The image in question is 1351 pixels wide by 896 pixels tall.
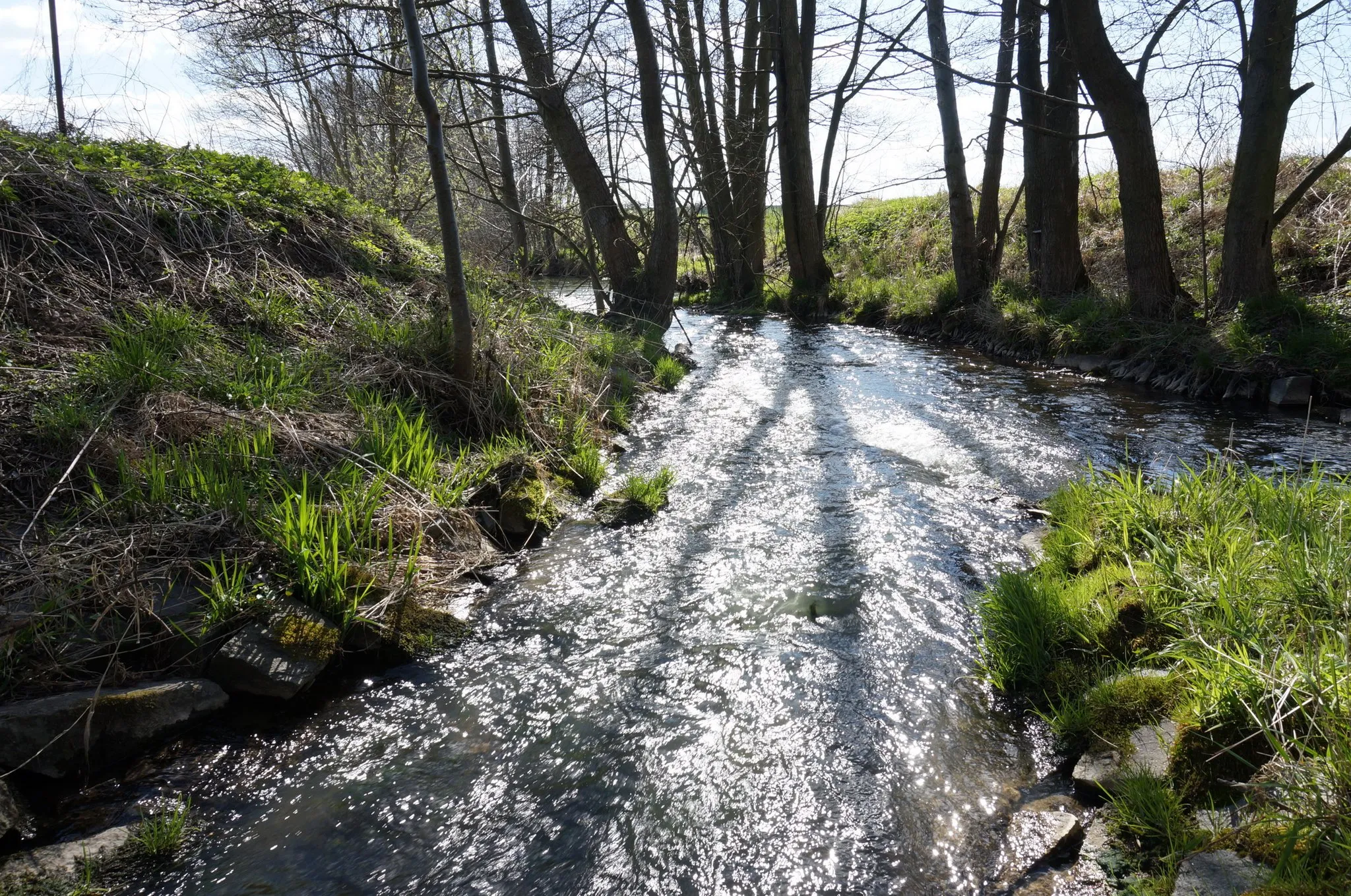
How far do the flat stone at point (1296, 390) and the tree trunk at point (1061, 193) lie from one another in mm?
4339

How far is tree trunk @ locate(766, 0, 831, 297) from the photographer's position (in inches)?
585

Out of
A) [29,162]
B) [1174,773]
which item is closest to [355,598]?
[1174,773]

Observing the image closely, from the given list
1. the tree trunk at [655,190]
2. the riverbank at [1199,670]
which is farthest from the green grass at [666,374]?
the riverbank at [1199,670]

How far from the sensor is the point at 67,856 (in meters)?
2.33

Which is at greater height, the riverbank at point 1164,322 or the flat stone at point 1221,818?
the riverbank at point 1164,322

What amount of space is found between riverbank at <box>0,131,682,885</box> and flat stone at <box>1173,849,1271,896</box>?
10.1 ft

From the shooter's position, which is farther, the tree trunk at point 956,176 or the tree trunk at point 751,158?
the tree trunk at point 751,158

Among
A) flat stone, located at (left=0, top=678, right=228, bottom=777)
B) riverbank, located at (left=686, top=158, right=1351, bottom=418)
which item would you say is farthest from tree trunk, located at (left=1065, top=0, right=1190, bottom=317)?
flat stone, located at (left=0, top=678, right=228, bottom=777)

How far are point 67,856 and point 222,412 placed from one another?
2589mm

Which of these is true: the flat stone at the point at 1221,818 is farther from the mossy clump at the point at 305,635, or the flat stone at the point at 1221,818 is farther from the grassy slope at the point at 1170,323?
the grassy slope at the point at 1170,323

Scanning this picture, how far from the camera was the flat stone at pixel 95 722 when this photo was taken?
2.58 meters

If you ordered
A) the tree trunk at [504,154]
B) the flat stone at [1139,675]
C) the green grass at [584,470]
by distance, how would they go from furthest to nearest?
the tree trunk at [504,154] → the green grass at [584,470] → the flat stone at [1139,675]

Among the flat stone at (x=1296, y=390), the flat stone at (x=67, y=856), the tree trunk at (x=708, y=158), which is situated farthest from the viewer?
the tree trunk at (x=708, y=158)

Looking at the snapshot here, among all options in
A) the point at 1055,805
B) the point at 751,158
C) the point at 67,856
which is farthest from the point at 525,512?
the point at 751,158
